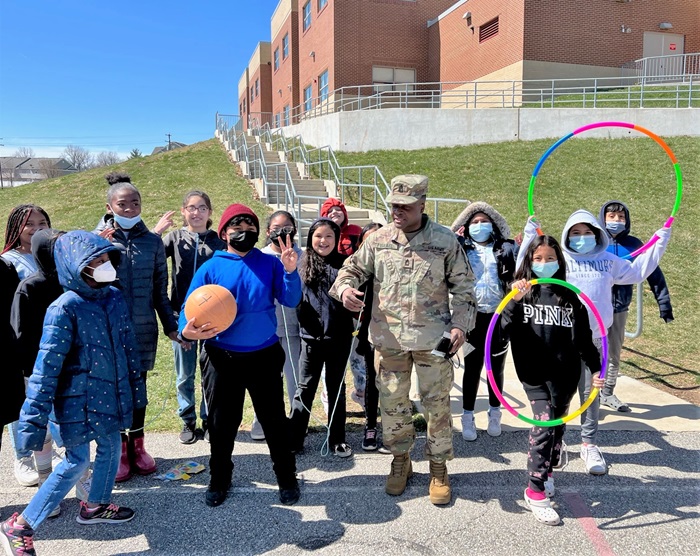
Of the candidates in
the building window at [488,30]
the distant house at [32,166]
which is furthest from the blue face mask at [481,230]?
the distant house at [32,166]

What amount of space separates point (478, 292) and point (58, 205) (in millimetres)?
15663

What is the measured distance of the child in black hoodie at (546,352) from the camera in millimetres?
3523

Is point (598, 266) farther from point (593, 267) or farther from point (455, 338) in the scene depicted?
point (455, 338)

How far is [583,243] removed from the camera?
3.97 meters

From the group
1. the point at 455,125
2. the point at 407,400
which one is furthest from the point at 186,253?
the point at 455,125

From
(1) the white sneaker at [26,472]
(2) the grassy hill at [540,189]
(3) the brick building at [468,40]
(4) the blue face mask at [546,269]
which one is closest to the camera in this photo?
(4) the blue face mask at [546,269]

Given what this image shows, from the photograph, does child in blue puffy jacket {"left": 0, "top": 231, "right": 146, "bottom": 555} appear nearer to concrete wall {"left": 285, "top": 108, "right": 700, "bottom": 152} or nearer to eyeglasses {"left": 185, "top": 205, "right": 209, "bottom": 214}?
eyeglasses {"left": 185, "top": 205, "right": 209, "bottom": 214}

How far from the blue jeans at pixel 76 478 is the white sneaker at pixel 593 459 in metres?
3.43

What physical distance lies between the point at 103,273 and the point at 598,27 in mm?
26311

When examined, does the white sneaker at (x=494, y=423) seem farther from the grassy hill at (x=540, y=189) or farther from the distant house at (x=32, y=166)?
the distant house at (x=32, y=166)

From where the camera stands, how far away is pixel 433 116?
A: 18.8 meters

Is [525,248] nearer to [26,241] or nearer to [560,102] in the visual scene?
[26,241]

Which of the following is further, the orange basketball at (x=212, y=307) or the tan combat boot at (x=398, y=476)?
the tan combat boot at (x=398, y=476)

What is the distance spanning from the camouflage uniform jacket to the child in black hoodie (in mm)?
372
